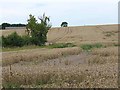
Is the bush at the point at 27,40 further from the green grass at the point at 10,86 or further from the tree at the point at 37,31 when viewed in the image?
the green grass at the point at 10,86

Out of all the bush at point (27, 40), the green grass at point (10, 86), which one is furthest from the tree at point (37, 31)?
the green grass at point (10, 86)

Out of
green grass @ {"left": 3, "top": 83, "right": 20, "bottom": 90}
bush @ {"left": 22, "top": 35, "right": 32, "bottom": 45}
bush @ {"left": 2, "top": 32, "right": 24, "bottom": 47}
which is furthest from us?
bush @ {"left": 22, "top": 35, "right": 32, "bottom": 45}

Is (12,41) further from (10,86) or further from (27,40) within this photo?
(10,86)

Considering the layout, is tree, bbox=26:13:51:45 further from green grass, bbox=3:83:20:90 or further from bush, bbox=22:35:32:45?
green grass, bbox=3:83:20:90

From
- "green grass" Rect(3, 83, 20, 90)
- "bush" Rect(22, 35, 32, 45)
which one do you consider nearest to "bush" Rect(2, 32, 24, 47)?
"bush" Rect(22, 35, 32, 45)

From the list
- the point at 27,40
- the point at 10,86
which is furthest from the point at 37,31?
the point at 10,86

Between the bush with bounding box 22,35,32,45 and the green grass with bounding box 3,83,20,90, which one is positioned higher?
the green grass with bounding box 3,83,20,90

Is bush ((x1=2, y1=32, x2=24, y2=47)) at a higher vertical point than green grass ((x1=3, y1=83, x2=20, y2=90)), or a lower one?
lower

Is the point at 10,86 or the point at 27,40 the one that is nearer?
the point at 10,86

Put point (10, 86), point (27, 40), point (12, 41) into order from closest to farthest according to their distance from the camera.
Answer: point (10, 86), point (12, 41), point (27, 40)

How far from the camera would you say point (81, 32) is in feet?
352

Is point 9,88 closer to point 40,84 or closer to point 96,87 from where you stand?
point 40,84

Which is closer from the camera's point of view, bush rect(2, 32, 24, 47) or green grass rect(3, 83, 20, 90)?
green grass rect(3, 83, 20, 90)

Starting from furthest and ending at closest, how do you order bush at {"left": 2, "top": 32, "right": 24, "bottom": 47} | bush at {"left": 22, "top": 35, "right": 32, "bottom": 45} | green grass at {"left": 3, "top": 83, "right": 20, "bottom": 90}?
1. bush at {"left": 22, "top": 35, "right": 32, "bottom": 45}
2. bush at {"left": 2, "top": 32, "right": 24, "bottom": 47}
3. green grass at {"left": 3, "top": 83, "right": 20, "bottom": 90}
